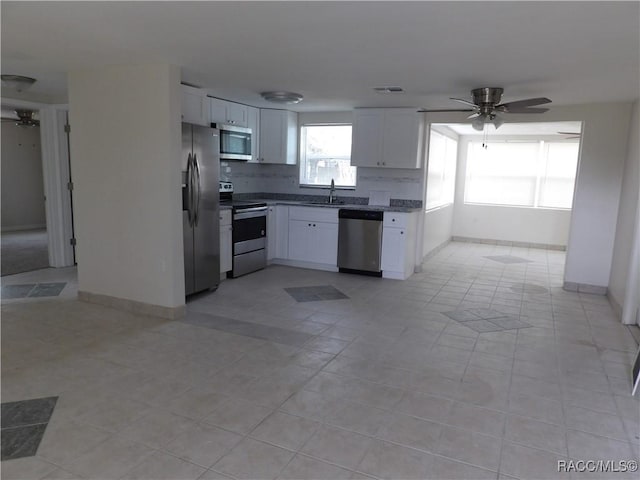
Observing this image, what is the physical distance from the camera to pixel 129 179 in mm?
4105

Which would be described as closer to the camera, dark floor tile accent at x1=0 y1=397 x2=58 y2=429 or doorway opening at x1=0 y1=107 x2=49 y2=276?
dark floor tile accent at x1=0 y1=397 x2=58 y2=429

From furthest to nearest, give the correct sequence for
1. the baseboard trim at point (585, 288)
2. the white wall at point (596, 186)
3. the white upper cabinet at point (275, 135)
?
1. the white upper cabinet at point (275, 135)
2. the baseboard trim at point (585, 288)
3. the white wall at point (596, 186)

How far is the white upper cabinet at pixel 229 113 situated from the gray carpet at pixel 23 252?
3.21 metres

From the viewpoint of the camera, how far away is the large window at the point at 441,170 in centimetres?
671

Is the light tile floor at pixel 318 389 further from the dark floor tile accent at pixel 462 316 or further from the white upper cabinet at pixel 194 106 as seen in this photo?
the white upper cabinet at pixel 194 106

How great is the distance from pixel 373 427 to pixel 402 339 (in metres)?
1.38

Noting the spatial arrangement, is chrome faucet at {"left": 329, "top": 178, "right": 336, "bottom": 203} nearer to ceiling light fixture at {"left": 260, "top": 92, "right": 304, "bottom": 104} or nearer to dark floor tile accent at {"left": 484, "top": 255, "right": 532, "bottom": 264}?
ceiling light fixture at {"left": 260, "top": 92, "right": 304, "bottom": 104}

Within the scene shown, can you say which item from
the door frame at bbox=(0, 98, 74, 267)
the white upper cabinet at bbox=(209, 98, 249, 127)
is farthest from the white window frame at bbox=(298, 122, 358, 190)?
the door frame at bbox=(0, 98, 74, 267)

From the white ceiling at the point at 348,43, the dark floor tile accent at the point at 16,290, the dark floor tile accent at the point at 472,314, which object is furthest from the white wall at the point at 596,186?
the dark floor tile accent at the point at 16,290

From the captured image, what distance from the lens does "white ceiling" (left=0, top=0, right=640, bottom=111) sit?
7.87ft

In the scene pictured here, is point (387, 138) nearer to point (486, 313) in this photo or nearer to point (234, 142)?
point (234, 142)

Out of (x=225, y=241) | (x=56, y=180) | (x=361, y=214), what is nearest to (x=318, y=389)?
(x=225, y=241)

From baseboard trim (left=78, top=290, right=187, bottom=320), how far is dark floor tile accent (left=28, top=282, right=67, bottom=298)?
48cm

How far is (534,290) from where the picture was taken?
5.53 m
